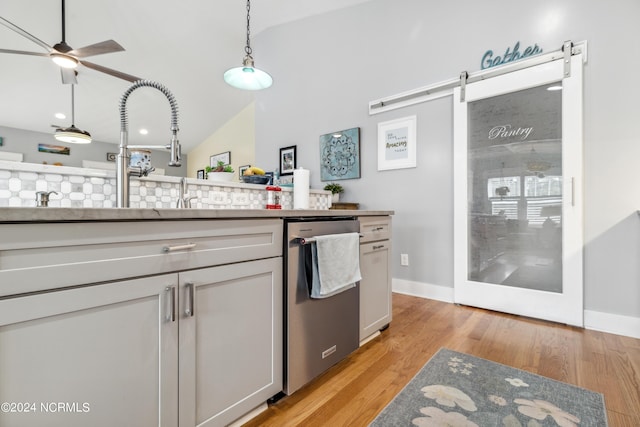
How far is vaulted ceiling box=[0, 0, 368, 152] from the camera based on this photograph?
11.5ft

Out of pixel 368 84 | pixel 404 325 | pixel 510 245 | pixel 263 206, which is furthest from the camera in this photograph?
pixel 368 84

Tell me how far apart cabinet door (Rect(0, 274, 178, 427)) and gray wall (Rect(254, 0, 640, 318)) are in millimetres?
2535

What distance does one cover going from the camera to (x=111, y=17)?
3629 millimetres

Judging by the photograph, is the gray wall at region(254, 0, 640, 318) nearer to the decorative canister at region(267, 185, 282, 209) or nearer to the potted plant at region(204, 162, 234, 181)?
the decorative canister at region(267, 185, 282, 209)

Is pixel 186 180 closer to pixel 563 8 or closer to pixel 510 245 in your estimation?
pixel 510 245

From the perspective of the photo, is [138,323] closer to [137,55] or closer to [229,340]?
[229,340]

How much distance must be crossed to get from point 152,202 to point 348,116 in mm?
2556

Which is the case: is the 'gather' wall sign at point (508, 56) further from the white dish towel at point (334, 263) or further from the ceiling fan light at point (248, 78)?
the white dish towel at point (334, 263)

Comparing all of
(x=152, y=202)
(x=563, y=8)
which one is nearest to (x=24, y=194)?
(x=152, y=202)

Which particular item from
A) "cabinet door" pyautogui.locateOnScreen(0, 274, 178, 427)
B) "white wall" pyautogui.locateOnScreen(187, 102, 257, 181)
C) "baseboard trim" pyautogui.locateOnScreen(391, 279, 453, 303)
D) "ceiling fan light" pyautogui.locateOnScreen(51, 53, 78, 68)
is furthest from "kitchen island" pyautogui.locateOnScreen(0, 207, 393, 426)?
"white wall" pyautogui.locateOnScreen(187, 102, 257, 181)

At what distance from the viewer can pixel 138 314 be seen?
832 mm

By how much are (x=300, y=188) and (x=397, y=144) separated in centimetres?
148

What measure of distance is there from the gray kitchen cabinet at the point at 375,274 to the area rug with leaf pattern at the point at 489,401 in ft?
1.36
